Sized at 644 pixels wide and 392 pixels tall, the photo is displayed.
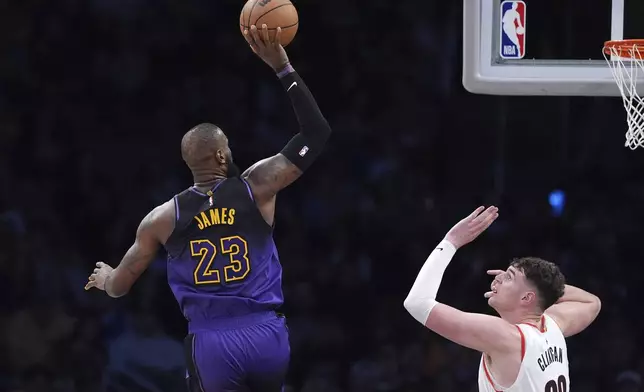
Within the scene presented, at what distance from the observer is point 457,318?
382 centimetres

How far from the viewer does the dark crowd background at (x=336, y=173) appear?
792 cm

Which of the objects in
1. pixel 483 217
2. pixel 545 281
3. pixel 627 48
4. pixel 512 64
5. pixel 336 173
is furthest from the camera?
pixel 336 173

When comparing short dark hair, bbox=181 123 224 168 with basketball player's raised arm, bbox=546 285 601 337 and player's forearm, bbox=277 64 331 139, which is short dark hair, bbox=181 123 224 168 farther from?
basketball player's raised arm, bbox=546 285 601 337

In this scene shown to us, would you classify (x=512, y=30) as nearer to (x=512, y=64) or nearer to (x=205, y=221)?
(x=512, y=64)

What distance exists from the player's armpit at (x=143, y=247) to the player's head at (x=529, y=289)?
1.37 metres

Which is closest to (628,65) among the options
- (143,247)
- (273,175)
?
(273,175)

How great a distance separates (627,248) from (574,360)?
1.04 meters

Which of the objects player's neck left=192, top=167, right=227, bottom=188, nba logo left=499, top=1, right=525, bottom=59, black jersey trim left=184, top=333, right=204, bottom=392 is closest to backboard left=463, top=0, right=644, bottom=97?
nba logo left=499, top=1, right=525, bottom=59

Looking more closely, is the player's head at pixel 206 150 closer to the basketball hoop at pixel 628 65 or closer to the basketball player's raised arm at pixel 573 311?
the basketball player's raised arm at pixel 573 311

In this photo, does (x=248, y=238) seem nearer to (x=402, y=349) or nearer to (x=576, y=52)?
Result: (x=402, y=349)

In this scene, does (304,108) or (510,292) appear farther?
(304,108)

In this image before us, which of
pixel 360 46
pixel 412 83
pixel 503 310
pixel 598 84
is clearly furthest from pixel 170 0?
pixel 503 310

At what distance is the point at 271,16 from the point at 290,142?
0.59 metres

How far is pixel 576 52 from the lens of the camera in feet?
26.0
